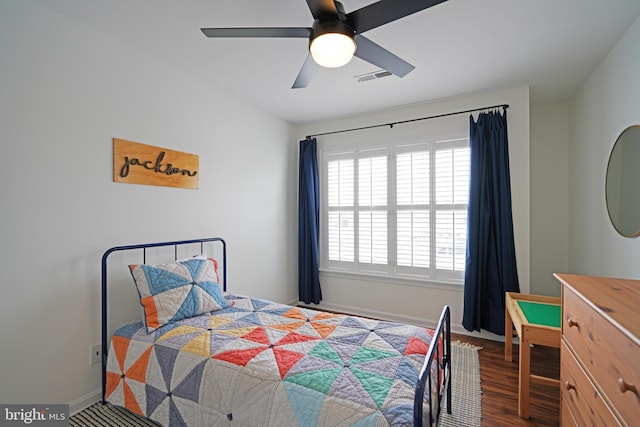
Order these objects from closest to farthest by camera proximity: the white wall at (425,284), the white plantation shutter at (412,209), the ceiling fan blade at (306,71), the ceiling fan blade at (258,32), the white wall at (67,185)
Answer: the ceiling fan blade at (258,32) < the white wall at (67,185) < the ceiling fan blade at (306,71) < the white wall at (425,284) < the white plantation shutter at (412,209)

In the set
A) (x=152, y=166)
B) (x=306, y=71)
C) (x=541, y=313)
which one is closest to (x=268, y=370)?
(x=306, y=71)

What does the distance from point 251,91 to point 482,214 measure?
9.21 ft

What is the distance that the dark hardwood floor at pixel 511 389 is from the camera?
1.98m

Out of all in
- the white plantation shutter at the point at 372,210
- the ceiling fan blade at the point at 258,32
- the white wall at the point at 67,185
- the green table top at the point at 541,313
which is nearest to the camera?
the ceiling fan blade at the point at 258,32

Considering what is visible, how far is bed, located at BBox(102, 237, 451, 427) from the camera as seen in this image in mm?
1296

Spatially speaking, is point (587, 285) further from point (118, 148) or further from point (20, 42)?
point (20, 42)

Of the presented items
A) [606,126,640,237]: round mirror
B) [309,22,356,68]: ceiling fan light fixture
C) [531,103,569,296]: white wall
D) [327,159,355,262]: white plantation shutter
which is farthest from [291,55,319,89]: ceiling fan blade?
[531,103,569,296]: white wall

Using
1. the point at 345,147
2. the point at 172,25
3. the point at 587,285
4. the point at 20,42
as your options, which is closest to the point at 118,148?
the point at 20,42

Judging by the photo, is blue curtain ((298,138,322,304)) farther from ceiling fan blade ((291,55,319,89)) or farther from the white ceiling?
ceiling fan blade ((291,55,319,89))

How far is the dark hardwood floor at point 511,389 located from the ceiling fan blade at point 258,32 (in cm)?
267

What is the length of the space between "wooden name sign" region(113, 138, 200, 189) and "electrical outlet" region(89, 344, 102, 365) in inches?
48.2

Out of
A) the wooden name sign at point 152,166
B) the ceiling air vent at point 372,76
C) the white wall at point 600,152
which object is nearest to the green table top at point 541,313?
the white wall at point 600,152

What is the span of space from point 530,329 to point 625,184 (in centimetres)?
135

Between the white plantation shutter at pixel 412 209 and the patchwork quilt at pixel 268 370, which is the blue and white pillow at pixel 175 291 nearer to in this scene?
the patchwork quilt at pixel 268 370
